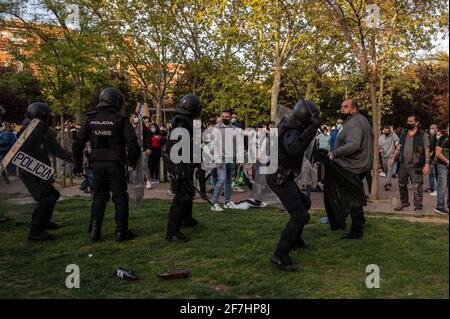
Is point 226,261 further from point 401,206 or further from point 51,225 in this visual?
point 401,206

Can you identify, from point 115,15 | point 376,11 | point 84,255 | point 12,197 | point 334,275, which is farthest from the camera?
point 115,15

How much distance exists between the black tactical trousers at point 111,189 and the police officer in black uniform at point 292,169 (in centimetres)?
226

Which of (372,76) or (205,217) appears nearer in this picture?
(205,217)

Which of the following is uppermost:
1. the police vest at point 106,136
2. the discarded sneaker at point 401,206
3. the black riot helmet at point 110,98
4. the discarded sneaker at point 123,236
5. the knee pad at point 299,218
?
the black riot helmet at point 110,98

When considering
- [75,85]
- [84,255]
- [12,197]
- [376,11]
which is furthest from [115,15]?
[84,255]

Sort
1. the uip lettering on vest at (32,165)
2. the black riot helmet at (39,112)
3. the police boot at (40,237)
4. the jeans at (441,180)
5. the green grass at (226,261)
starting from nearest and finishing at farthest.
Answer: the green grass at (226,261) → the uip lettering on vest at (32,165) → the police boot at (40,237) → the black riot helmet at (39,112) → the jeans at (441,180)

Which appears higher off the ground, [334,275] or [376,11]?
[376,11]

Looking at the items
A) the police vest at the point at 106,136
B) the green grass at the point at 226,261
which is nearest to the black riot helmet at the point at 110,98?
the police vest at the point at 106,136

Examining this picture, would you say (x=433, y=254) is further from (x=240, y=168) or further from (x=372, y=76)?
(x=240, y=168)

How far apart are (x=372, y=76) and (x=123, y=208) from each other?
21.0ft

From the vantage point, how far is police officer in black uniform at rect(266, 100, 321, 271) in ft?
15.6

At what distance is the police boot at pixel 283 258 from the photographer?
187 inches

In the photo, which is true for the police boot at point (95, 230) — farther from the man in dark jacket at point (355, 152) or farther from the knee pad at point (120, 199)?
the man in dark jacket at point (355, 152)

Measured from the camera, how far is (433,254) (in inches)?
199
